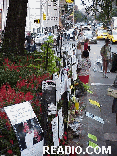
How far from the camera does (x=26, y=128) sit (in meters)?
3.98

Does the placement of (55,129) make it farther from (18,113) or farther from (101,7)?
(101,7)

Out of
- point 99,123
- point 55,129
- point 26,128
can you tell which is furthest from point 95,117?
point 26,128

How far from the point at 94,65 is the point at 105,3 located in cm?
701

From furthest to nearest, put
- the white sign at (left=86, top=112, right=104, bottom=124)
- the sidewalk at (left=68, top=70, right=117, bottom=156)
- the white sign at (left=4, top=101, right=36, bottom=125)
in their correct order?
the white sign at (left=86, top=112, right=104, bottom=124) < the sidewalk at (left=68, top=70, right=117, bottom=156) < the white sign at (left=4, top=101, right=36, bottom=125)

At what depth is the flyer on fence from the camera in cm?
389

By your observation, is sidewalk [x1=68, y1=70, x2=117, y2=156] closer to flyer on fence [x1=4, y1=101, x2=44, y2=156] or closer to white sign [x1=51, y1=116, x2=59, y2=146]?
white sign [x1=51, y1=116, x2=59, y2=146]

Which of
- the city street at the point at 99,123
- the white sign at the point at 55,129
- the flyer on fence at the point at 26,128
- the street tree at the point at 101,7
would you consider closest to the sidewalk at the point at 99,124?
the city street at the point at 99,123

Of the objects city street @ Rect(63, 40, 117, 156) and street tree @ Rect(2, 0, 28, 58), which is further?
street tree @ Rect(2, 0, 28, 58)

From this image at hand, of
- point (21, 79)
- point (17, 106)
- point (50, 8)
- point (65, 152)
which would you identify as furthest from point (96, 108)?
point (50, 8)

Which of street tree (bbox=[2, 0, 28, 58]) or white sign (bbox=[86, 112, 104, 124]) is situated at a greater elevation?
street tree (bbox=[2, 0, 28, 58])

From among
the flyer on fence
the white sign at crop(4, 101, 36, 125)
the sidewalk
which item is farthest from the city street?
the white sign at crop(4, 101, 36, 125)

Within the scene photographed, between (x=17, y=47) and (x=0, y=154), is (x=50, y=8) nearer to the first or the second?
(x=17, y=47)

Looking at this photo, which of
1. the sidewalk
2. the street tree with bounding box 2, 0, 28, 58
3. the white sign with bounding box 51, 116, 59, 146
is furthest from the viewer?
the street tree with bounding box 2, 0, 28, 58

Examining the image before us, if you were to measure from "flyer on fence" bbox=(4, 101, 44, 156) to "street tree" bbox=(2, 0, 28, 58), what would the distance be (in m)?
7.15
